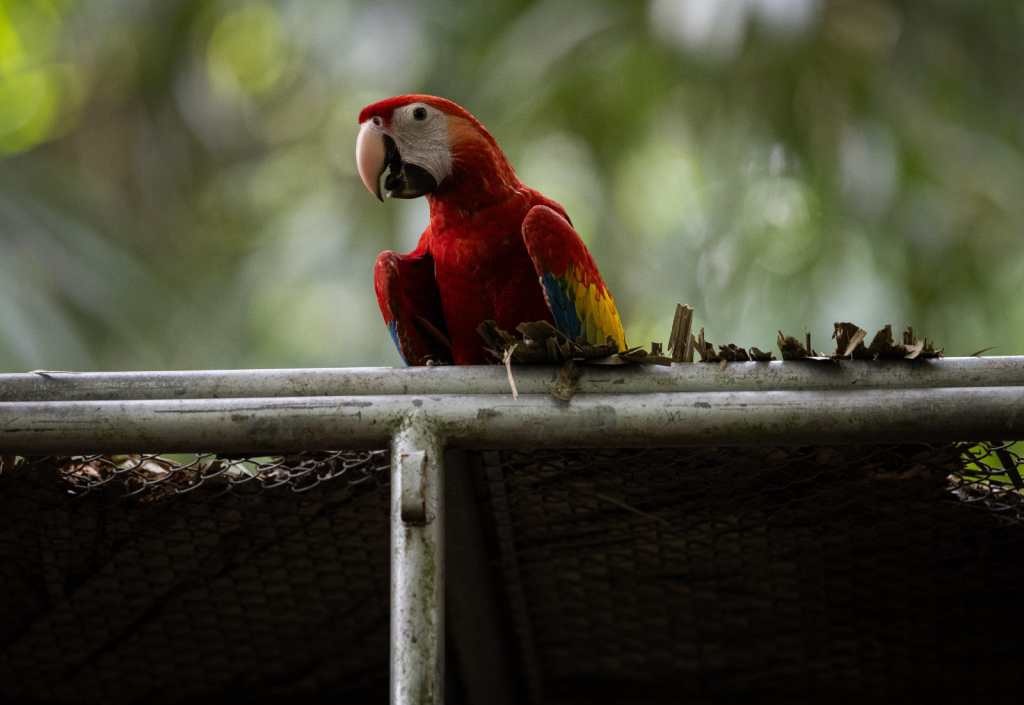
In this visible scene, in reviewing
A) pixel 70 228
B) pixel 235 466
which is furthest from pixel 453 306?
pixel 70 228

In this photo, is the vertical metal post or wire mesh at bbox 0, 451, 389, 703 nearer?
the vertical metal post

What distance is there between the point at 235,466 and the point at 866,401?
1.01 meters

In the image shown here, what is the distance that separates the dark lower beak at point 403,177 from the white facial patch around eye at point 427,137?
2 cm

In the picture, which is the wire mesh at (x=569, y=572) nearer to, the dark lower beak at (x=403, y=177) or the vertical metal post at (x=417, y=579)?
the vertical metal post at (x=417, y=579)

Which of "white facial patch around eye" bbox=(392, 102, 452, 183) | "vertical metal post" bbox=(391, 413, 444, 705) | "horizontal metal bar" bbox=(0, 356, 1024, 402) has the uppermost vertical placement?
"white facial patch around eye" bbox=(392, 102, 452, 183)

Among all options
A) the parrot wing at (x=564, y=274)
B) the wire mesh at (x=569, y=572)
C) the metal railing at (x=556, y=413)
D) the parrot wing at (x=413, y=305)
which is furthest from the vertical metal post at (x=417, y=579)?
the parrot wing at (x=413, y=305)

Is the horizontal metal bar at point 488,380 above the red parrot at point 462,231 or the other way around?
the other way around

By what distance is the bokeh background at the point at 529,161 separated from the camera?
621 cm

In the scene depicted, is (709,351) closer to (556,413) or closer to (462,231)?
(556,413)

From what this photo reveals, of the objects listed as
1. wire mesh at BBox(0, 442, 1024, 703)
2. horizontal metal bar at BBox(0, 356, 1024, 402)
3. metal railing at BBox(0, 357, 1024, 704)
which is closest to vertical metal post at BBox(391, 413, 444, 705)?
metal railing at BBox(0, 357, 1024, 704)

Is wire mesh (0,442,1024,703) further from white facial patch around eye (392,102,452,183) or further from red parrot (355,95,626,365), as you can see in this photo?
white facial patch around eye (392,102,452,183)

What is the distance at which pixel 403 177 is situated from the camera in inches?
102

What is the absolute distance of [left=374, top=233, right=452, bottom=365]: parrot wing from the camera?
8.71ft

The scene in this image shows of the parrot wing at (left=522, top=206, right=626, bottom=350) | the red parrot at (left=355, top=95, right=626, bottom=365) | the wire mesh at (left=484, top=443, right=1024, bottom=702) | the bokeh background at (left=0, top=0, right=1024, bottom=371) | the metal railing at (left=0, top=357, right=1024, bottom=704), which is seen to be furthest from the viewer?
the bokeh background at (left=0, top=0, right=1024, bottom=371)
